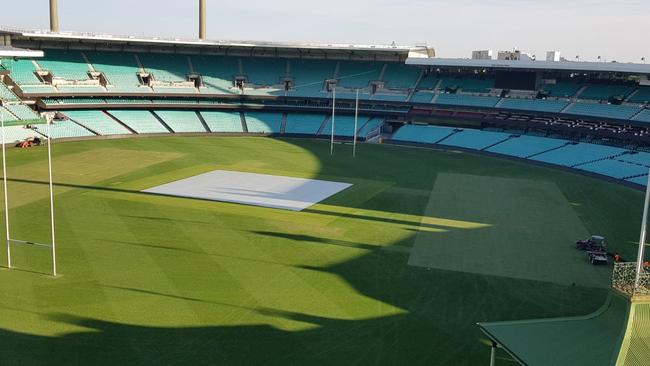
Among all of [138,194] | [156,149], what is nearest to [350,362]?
[138,194]

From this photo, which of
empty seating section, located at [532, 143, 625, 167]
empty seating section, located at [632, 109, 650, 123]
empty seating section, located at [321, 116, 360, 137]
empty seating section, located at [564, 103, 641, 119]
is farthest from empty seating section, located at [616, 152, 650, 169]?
empty seating section, located at [321, 116, 360, 137]

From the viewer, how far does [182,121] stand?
77.5 metres

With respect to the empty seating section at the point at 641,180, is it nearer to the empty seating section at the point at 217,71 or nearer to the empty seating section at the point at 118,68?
the empty seating section at the point at 217,71

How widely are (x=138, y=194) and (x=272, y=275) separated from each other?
1902cm

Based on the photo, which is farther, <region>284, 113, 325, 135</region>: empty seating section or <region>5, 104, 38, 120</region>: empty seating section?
<region>284, 113, 325, 135</region>: empty seating section

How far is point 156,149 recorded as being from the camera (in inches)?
2450

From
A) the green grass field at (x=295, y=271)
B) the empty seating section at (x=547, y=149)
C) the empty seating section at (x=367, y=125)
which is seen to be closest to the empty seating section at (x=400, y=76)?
the empty seating section at (x=367, y=125)

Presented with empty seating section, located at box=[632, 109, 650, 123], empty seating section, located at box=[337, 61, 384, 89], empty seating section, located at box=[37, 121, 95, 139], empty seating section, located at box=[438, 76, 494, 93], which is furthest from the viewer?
empty seating section, located at box=[337, 61, 384, 89]

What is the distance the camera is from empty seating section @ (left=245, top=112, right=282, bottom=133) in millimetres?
79375

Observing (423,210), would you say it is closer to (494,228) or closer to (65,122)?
(494,228)

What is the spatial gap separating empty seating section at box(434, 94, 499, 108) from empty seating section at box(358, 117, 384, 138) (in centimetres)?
918

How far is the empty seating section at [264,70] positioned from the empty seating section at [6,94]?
111ft

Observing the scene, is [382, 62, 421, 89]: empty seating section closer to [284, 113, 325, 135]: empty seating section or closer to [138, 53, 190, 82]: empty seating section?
[284, 113, 325, 135]: empty seating section

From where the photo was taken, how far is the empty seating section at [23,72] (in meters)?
68.7
